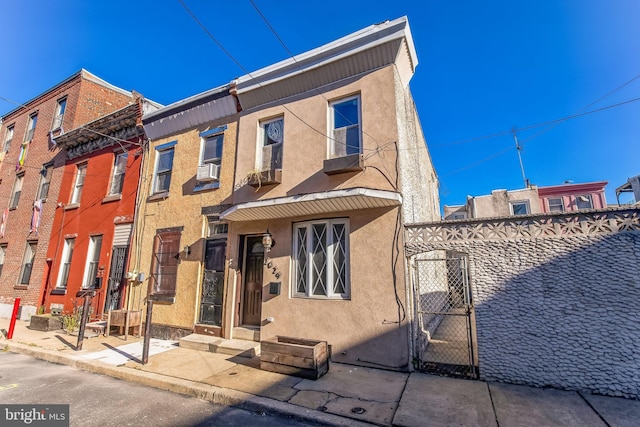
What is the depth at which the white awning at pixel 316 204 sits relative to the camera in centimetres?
603

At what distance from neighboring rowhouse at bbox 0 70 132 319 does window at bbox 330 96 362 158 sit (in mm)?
13251

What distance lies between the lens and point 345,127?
24.5 ft

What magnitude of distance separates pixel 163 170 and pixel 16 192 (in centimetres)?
1156

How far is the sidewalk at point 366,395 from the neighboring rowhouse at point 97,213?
4.24 meters

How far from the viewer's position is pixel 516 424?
375 cm

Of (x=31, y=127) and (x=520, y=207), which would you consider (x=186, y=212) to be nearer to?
(x=31, y=127)

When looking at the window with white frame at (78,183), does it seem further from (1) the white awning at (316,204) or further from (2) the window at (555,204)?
(2) the window at (555,204)

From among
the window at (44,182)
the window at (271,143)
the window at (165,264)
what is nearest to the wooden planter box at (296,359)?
the window at (271,143)

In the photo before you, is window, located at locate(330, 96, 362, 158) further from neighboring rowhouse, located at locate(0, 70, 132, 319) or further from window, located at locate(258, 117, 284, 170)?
neighboring rowhouse, located at locate(0, 70, 132, 319)

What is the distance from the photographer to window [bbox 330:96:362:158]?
7.28 metres

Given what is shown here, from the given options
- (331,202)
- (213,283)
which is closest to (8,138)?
(213,283)

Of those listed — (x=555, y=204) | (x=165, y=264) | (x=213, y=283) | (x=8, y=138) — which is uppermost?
(x=8, y=138)

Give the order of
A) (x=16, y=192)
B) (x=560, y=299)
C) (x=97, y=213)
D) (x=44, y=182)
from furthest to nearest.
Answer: (x=16, y=192)
(x=44, y=182)
(x=97, y=213)
(x=560, y=299)

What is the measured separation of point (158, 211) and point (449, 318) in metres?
11.6
